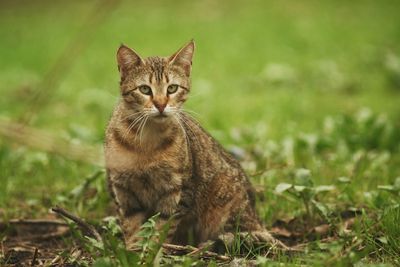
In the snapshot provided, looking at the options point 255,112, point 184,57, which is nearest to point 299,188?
point 184,57

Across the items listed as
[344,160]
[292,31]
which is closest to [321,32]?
[292,31]

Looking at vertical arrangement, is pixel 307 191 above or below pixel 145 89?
below

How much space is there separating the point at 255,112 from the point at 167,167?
4.03 metres

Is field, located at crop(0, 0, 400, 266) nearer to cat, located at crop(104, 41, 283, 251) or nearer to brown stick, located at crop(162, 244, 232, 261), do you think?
brown stick, located at crop(162, 244, 232, 261)

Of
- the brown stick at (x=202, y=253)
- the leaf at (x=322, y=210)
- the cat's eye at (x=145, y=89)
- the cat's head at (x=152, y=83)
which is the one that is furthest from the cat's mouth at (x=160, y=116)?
the leaf at (x=322, y=210)

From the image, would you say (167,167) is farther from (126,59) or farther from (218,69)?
(218,69)

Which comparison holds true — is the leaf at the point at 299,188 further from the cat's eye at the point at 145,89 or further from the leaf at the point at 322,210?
the cat's eye at the point at 145,89

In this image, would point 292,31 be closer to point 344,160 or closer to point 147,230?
point 344,160

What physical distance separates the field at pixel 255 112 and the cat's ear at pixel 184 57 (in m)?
0.49

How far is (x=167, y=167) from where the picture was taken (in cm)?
349

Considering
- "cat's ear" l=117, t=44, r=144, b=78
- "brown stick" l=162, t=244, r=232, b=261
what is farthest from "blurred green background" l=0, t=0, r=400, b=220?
"brown stick" l=162, t=244, r=232, b=261

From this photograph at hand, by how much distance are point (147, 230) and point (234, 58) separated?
8260 mm

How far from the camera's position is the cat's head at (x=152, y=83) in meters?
3.54

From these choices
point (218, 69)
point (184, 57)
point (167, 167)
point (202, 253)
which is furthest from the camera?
point (218, 69)
